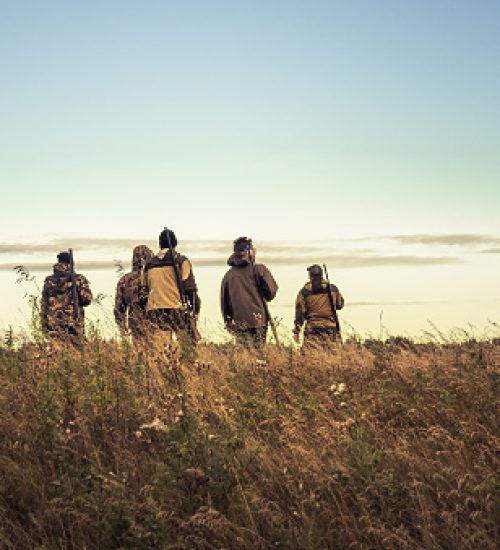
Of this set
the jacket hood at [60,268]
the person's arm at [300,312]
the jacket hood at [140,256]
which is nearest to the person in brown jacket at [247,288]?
the jacket hood at [140,256]

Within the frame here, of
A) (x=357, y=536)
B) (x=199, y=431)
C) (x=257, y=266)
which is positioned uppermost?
(x=257, y=266)

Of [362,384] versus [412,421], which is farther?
[362,384]

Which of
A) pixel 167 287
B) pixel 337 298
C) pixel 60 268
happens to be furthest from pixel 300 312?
pixel 60 268

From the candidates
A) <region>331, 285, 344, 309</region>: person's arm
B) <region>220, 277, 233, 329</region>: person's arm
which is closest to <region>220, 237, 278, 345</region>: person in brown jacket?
<region>220, 277, 233, 329</region>: person's arm

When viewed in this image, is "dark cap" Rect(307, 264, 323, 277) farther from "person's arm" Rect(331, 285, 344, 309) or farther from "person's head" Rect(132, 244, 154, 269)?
"person's head" Rect(132, 244, 154, 269)

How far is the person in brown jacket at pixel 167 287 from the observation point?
480 inches

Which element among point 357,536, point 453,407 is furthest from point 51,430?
point 453,407

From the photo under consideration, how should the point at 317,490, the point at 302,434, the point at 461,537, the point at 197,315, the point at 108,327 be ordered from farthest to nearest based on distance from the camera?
the point at 197,315 → the point at 108,327 → the point at 302,434 → the point at 317,490 → the point at 461,537

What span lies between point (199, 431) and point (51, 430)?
1.29 meters

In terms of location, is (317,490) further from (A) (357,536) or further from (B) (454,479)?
(B) (454,479)

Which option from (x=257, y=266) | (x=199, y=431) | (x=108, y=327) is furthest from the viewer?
(x=257, y=266)

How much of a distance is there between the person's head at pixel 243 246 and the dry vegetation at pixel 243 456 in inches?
175

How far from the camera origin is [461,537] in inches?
182

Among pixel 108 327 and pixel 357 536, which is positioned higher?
pixel 108 327
